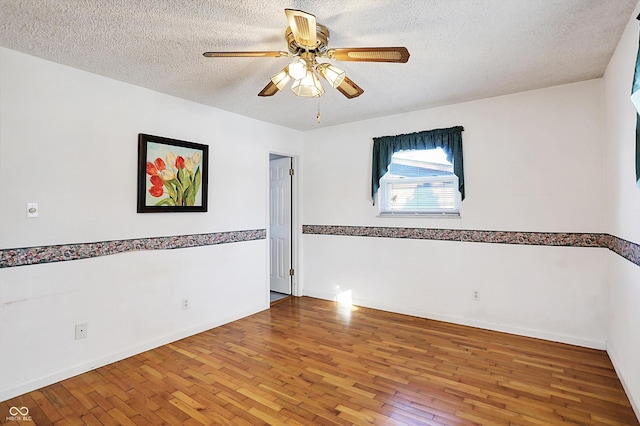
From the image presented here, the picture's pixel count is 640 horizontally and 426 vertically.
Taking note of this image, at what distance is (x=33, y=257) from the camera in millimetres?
2488

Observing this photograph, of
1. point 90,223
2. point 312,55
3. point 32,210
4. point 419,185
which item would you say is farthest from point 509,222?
point 32,210

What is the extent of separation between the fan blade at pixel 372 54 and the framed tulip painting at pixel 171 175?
197cm

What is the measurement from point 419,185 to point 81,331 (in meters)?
3.61

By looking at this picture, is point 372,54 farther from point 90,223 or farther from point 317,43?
point 90,223

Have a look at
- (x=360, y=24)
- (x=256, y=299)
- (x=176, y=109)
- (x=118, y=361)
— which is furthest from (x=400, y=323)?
(x=176, y=109)

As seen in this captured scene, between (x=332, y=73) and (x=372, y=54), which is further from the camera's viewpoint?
(x=332, y=73)

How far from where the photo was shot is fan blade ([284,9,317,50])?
5.28 feet

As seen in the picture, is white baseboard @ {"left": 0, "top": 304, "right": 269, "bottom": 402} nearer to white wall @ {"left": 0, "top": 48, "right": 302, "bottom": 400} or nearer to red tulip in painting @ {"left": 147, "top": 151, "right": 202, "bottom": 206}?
white wall @ {"left": 0, "top": 48, "right": 302, "bottom": 400}

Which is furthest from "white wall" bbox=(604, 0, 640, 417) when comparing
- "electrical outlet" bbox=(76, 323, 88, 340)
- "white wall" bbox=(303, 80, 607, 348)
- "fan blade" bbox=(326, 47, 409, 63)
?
"electrical outlet" bbox=(76, 323, 88, 340)

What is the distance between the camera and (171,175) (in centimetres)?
333

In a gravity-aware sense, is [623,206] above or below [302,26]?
A: below

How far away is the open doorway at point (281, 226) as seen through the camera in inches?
197

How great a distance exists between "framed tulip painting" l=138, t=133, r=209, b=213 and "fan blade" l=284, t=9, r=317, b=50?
6.34 ft

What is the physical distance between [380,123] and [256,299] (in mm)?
2707
